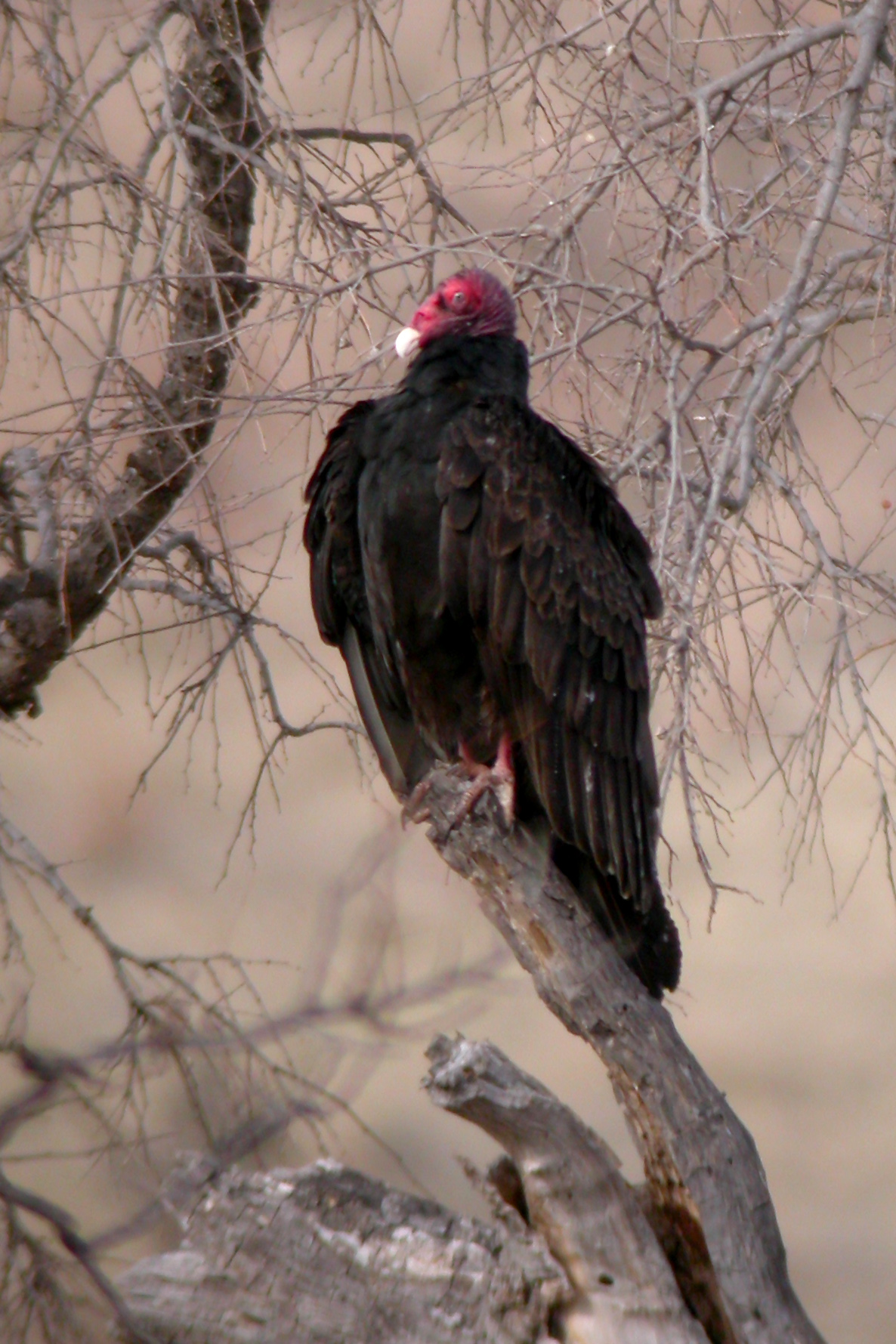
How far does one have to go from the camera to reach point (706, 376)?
75.9 inches

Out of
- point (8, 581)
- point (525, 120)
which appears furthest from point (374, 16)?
point (8, 581)

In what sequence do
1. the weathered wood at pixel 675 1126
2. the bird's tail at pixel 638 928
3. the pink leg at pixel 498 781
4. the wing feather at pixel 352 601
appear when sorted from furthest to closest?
the wing feather at pixel 352 601
the pink leg at pixel 498 781
the bird's tail at pixel 638 928
the weathered wood at pixel 675 1126

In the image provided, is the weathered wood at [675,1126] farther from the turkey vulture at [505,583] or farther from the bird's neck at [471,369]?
the bird's neck at [471,369]

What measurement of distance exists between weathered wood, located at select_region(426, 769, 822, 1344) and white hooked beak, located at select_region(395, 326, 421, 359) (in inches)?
32.6

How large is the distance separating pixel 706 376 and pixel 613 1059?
0.97 metres

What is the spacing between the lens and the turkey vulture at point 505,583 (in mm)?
1979

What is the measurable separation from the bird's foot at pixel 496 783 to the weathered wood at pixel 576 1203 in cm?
46

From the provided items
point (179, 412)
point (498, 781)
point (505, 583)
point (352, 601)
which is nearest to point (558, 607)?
point (505, 583)

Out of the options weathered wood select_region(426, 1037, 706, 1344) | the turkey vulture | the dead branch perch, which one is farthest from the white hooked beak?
weathered wood select_region(426, 1037, 706, 1344)

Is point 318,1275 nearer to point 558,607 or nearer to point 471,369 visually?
point 558,607

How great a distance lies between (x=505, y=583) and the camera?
6.60ft

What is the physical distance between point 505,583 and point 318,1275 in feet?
3.34

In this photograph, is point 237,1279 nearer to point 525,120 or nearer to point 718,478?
point 718,478

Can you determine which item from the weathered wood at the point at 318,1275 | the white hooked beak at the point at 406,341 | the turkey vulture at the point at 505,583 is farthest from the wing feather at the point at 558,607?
the weathered wood at the point at 318,1275
